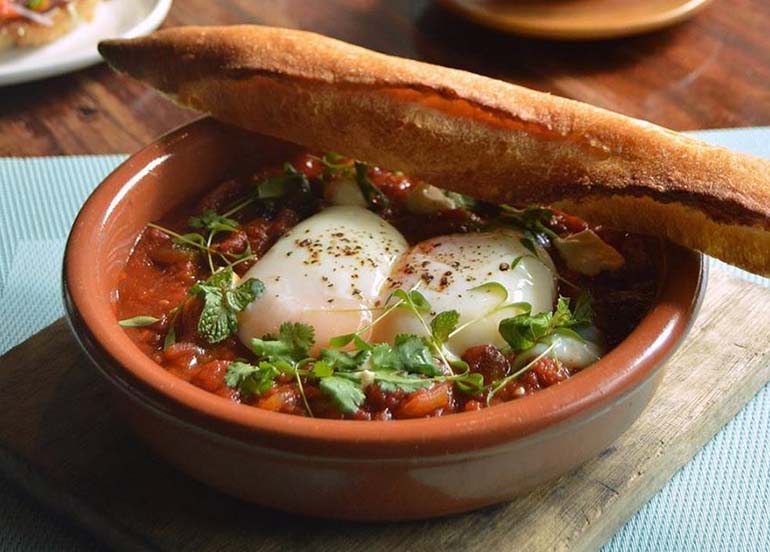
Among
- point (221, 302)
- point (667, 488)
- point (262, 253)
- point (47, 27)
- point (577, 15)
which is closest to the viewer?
point (221, 302)

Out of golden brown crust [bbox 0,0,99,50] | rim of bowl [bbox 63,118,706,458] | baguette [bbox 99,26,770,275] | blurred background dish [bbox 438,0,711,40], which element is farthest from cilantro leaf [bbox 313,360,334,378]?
golden brown crust [bbox 0,0,99,50]

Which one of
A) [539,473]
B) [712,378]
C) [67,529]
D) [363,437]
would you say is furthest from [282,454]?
[712,378]

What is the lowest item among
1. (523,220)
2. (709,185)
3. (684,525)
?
(684,525)

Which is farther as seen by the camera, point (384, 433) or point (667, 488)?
point (667, 488)

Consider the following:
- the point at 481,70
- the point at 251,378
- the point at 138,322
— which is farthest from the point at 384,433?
the point at 481,70

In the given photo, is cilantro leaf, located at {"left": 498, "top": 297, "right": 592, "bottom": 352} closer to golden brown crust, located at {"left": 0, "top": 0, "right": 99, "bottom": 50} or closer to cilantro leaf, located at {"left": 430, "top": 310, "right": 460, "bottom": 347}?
cilantro leaf, located at {"left": 430, "top": 310, "right": 460, "bottom": 347}

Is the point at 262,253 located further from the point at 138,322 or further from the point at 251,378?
the point at 251,378

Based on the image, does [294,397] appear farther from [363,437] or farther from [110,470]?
[110,470]
